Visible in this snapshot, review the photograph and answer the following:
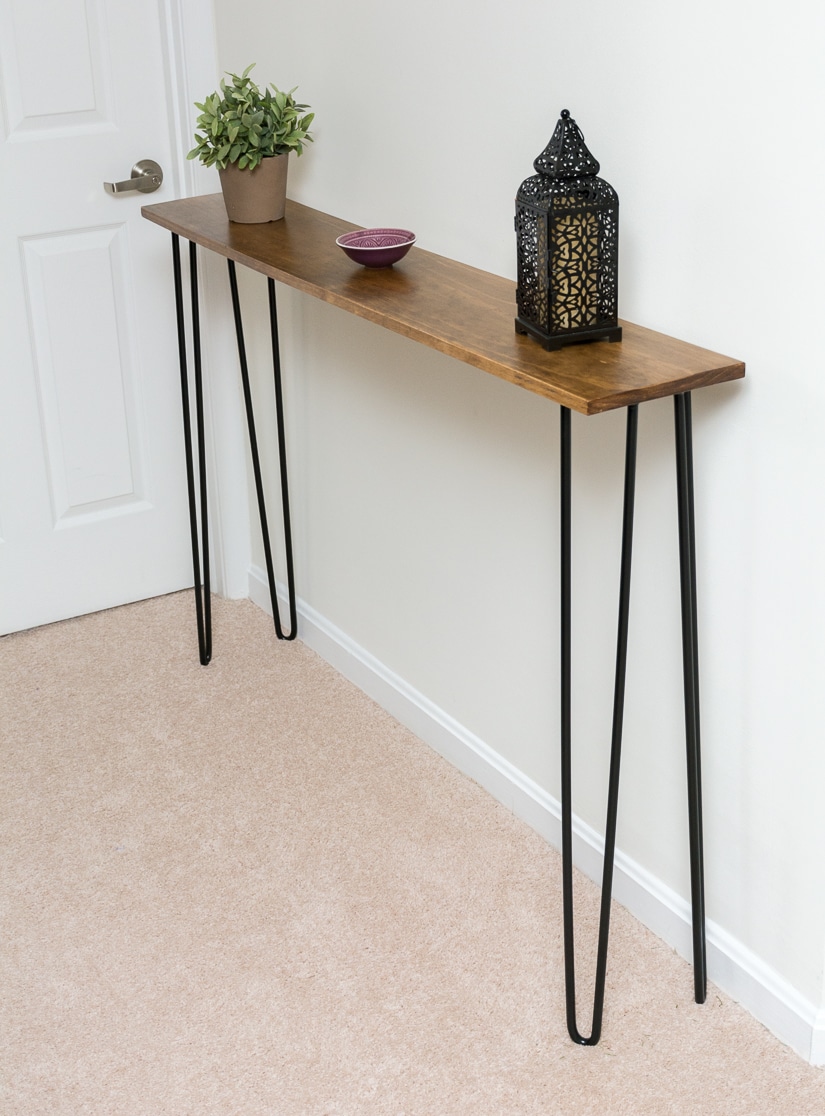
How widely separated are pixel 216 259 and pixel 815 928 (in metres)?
1.78

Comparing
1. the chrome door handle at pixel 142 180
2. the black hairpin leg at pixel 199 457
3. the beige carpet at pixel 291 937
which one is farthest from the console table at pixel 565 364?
the chrome door handle at pixel 142 180

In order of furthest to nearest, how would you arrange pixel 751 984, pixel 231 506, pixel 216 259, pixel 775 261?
1. pixel 231 506
2. pixel 216 259
3. pixel 751 984
4. pixel 775 261

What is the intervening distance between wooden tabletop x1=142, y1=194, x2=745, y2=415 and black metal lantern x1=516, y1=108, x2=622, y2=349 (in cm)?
3

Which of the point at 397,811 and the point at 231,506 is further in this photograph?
the point at 231,506

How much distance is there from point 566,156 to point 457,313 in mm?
268

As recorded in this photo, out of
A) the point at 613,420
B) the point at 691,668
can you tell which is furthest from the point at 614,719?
the point at 613,420

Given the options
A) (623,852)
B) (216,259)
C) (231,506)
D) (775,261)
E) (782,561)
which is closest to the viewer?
(775,261)

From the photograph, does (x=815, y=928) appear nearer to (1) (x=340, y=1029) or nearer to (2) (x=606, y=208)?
(1) (x=340, y=1029)

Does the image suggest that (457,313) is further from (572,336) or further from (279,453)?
(279,453)

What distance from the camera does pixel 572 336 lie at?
148cm

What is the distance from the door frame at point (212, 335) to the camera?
244 centimetres

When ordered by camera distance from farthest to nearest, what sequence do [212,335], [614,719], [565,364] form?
[212,335] → [614,719] → [565,364]

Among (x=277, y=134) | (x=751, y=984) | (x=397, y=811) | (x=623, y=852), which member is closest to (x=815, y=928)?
(x=751, y=984)

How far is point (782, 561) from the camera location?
58.9 inches
